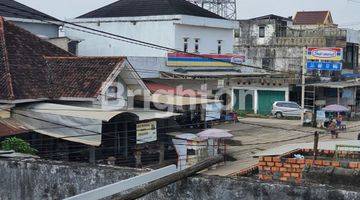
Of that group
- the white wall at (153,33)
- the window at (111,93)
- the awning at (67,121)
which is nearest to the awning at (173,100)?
the window at (111,93)

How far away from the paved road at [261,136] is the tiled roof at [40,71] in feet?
15.4

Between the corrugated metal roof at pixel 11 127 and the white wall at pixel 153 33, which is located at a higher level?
the white wall at pixel 153 33

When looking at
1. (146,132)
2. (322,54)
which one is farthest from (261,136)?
(322,54)

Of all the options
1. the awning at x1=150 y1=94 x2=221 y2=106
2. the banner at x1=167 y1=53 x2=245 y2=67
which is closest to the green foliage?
the awning at x1=150 y1=94 x2=221 y2=106

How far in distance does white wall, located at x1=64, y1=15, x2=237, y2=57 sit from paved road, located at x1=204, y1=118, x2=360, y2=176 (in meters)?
5.46

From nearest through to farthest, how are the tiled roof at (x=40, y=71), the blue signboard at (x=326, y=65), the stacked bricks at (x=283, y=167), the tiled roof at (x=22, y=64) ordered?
the stacked bricks at (x=283, y=167)
the tiled roof at (x=22, y=64)
the tiled roof at (x=40, y=71)
the blue signboard at (x=326, y=65)

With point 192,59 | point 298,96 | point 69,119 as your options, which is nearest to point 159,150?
point 69,119

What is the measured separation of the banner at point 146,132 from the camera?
1664 cm

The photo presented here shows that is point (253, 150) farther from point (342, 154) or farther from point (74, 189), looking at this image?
point (74, 189)

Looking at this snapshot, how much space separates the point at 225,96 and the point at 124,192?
101 ft

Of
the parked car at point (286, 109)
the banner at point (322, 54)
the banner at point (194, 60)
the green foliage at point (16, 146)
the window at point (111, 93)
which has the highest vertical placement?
the banner at point (322, 54)

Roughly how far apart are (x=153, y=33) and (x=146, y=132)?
45.0ft

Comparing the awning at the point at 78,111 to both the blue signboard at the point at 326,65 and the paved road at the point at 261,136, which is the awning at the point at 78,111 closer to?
the paved road at the point at 261,136

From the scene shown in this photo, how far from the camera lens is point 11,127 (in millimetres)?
13930
